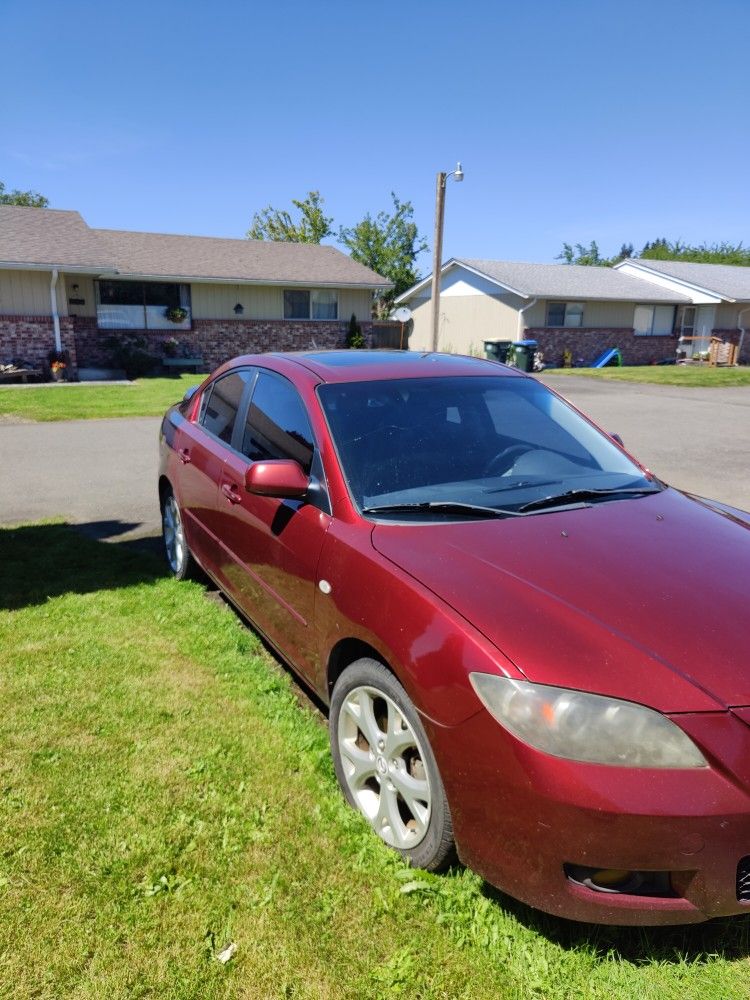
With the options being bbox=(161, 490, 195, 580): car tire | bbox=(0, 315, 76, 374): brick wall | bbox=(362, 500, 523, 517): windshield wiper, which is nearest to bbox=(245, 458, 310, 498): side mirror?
bbox=(362, 500, 523, 517): windshield wiper

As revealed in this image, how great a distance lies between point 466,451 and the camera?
3.34 meters

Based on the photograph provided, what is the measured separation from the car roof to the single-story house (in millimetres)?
26734

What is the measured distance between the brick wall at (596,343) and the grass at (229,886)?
95.1 ft

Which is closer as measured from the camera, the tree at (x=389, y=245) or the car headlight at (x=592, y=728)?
the car headlight at (x=592, y=728)

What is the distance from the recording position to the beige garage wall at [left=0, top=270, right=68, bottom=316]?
2072cm

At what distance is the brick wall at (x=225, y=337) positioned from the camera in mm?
23484

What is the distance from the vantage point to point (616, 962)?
2.12m

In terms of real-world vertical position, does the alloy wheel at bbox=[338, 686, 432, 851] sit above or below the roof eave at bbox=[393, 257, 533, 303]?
below

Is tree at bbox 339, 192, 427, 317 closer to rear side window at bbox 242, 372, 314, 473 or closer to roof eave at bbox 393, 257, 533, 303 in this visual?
roof eave at bbox 393, 257, 533, 303

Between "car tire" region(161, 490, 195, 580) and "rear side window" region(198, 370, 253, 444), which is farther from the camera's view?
"car tire" region(161, 490, 195, 580)

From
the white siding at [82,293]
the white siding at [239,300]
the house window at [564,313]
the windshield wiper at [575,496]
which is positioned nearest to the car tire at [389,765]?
the windshield wiper at [575,496]

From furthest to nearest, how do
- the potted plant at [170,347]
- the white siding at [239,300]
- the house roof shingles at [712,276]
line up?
1. the house roof shingles at [712,276]
2. the white siding at [239,300]
3. the potted plant at [170,347]

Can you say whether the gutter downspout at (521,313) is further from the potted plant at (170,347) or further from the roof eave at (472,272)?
the potted plant at (170,347)

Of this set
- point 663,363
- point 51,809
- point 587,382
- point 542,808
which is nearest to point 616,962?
point 542,808
